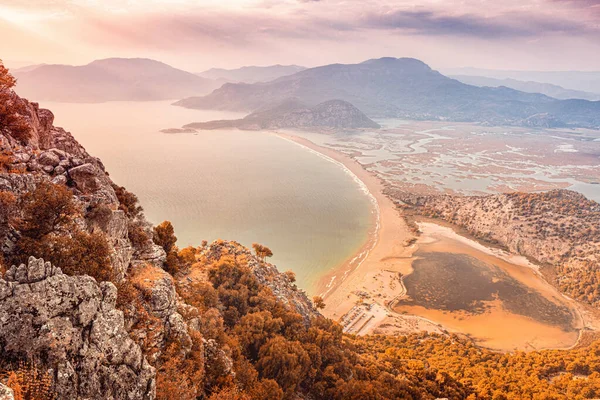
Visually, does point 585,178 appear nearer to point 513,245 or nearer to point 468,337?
point 513,245

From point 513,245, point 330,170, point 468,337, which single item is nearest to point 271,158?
point 330,170

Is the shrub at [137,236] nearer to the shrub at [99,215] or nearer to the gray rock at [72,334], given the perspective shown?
the shrub at [99,215]

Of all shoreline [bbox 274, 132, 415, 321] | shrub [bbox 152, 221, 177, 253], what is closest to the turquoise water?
shoreline [bbox 274, 132, 415, 321]

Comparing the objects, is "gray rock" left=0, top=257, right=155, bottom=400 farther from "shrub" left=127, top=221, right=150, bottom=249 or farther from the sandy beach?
the sandy beach

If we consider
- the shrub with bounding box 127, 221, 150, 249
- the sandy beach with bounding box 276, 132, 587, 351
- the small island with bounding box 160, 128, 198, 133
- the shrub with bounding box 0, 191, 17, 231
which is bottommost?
the sandy beach with bounding box 276, 132, 587, 351

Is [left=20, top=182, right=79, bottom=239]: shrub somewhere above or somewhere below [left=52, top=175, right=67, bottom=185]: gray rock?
below

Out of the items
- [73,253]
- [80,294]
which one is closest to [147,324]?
[80,294]

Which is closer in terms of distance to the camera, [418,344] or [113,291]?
[113,291]
